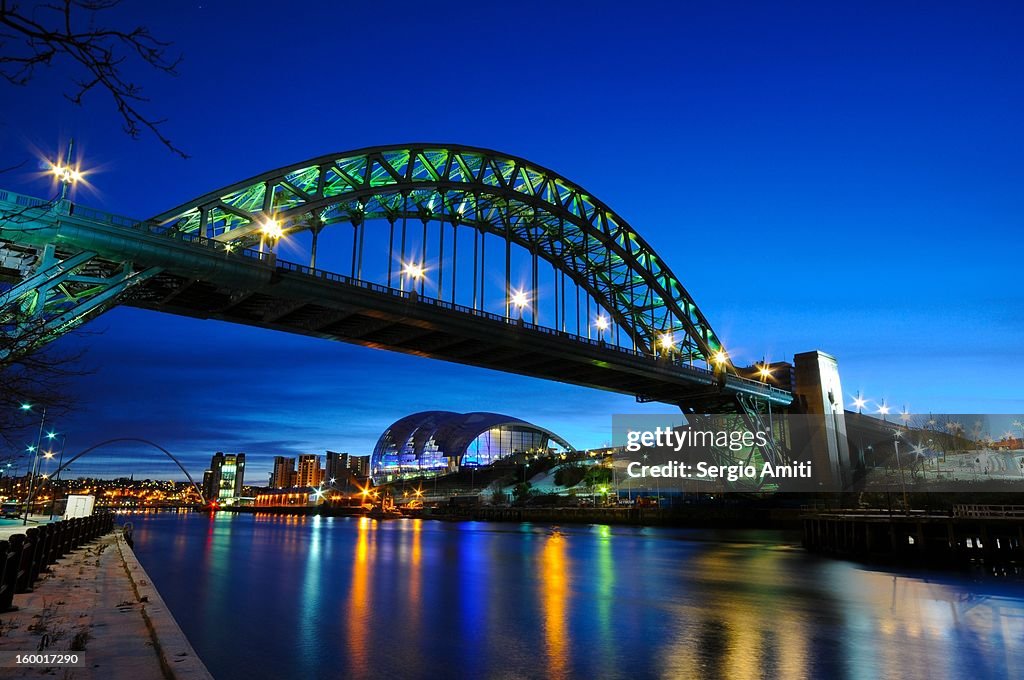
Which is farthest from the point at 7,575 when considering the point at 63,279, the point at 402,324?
the point at 402,324

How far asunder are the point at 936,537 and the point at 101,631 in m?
41.7

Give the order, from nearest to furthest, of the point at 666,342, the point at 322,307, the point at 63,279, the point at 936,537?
the point at 63,279
the point at 936,537
the point at 322,307
the point at 666,342

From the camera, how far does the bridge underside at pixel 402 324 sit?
123ft

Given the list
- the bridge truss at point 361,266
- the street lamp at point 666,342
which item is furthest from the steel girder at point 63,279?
the street lamp at point 666,342

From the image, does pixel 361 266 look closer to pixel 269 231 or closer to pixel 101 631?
pixel 269 231

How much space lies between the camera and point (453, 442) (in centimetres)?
14350

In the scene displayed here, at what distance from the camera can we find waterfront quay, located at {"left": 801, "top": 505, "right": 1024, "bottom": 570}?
3566cm

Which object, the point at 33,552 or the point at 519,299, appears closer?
the point at 33,552

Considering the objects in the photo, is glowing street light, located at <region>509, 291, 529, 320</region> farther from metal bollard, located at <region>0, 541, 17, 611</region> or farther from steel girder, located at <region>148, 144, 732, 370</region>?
metal bollard, located at <region>0, 541, 17, 611</region>

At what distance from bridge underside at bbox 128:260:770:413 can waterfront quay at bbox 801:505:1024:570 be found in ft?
68.6

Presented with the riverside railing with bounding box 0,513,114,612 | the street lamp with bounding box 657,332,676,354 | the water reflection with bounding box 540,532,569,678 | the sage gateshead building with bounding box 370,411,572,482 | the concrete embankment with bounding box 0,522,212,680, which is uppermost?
the street lamp with bounding box 657,332,676,354

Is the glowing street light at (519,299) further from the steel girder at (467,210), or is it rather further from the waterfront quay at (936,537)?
the waterfront quay at (936,537)

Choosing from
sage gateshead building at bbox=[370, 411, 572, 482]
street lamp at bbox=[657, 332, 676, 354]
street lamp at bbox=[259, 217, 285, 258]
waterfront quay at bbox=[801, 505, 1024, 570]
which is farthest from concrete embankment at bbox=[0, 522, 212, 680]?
sage gateshead building at bbox=[370, 411, 572, 482]

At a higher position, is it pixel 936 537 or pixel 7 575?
pixel 7 575
